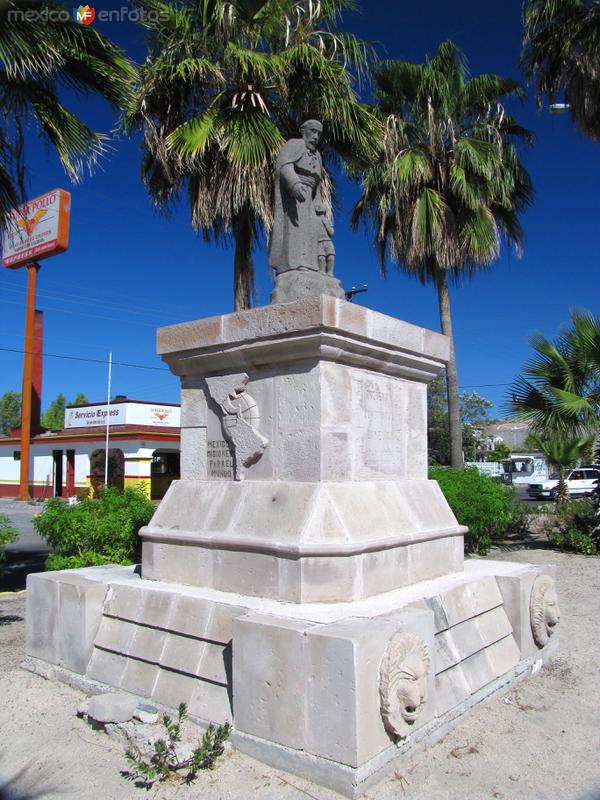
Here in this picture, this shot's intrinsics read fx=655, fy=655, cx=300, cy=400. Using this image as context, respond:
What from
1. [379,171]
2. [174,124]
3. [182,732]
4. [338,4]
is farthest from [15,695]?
[379,171]

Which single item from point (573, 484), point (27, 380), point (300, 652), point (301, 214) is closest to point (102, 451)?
point (27, 380)

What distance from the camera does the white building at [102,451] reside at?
84.1 feet

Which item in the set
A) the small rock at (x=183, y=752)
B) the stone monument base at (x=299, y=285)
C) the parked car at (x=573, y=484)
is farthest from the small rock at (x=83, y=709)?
the parked car at (x=573, y=484)

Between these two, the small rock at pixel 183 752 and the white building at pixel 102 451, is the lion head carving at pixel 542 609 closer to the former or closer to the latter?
the small rock at pixel 183 752

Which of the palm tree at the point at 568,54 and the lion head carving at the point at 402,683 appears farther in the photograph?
the palm tree at the point at 568,54

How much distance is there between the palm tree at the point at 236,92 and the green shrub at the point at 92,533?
14.3 ft

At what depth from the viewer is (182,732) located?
343 cm

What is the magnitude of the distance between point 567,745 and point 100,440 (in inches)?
1004

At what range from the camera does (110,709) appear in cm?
356

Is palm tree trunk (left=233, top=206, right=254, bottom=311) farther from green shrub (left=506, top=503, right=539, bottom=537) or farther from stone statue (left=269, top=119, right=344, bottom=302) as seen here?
green shrub (left=506, top=503, right=539, bottom=537)

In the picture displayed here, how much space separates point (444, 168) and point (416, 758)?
42.2 ft

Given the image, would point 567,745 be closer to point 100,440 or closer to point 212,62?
point 212,62

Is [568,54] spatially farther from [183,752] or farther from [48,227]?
[48,227]

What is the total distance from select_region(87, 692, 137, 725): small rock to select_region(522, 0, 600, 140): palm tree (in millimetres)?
10834
